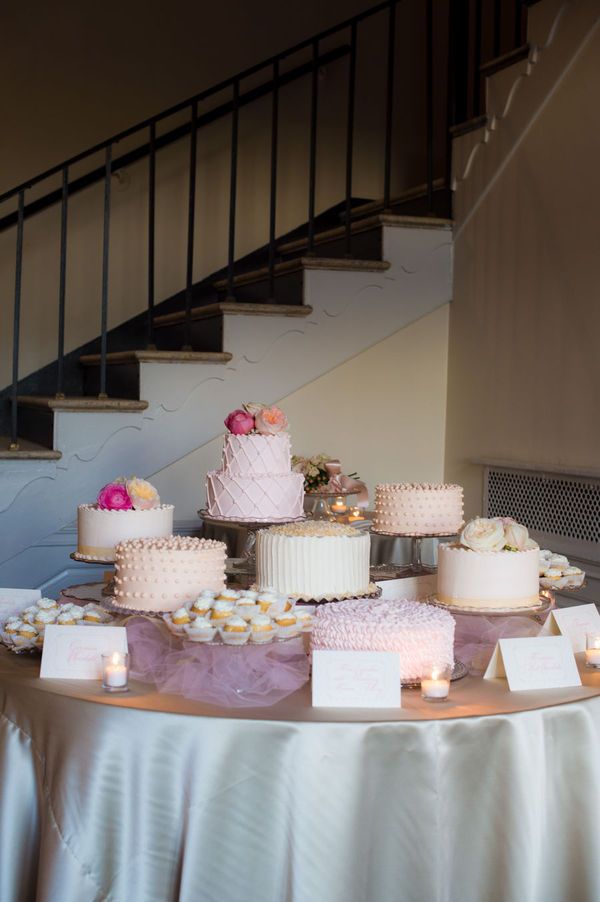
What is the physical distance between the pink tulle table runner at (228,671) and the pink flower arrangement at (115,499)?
0.55 meters

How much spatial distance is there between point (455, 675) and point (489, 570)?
27 centimetres

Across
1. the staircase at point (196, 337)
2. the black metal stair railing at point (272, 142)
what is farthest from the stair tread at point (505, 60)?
the black metal stair railing at point (272, 142)

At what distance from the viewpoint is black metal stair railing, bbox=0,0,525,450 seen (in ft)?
13.5

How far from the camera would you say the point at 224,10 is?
5445 mm

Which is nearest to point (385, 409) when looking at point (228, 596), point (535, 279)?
point (535, 279)

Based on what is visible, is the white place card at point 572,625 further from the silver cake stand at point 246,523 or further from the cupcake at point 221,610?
the silver cake stand at point 246,523

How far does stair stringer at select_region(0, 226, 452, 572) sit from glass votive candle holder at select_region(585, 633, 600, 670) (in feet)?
8.05

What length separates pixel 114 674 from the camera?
1647mm

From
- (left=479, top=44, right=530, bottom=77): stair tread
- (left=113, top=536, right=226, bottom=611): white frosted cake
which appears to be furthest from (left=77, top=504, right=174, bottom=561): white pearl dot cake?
(left=479, top=44, right=530, bottom=77): stair tread

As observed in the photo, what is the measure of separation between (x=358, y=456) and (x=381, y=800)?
128 inches

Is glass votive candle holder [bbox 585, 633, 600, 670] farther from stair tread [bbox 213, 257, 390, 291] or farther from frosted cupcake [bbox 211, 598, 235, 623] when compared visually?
stair tread [bbox 213, 257, 390, 291]

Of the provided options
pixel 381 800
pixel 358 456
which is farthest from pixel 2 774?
pixel 358 456

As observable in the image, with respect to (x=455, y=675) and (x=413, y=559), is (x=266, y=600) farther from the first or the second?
(x=413, y=559)

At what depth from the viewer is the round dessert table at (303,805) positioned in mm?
1506
